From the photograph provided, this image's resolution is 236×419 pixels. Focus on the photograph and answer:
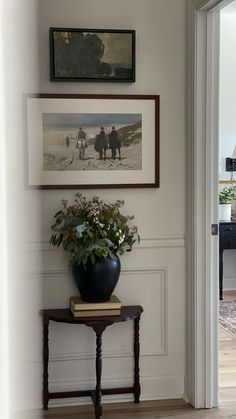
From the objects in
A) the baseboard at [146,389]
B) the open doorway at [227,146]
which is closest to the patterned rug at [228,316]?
the open doorway at [227,146]

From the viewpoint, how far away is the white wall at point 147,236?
2.74m

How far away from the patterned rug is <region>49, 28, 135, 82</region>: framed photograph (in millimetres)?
2358

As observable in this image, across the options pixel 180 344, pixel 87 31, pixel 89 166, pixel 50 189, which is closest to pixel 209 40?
pixel 87 31

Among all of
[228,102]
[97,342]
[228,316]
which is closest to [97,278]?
[97,342]

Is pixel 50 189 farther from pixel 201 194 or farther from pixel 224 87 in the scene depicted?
pixel 224 87

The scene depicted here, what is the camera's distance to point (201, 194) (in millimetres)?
2740

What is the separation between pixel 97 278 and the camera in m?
2.52

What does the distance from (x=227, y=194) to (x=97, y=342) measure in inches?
124

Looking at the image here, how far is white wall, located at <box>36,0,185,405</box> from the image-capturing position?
274 cm

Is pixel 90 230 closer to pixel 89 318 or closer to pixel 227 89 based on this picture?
pixel 89 318

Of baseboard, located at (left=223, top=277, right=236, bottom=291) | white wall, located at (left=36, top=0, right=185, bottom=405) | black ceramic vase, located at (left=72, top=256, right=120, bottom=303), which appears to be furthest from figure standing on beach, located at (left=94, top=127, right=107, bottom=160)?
baseboard, located at (left=223, top=277, right=236, bottom=291)

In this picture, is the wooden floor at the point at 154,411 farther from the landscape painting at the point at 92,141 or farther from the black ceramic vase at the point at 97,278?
the landscape painting at the point at 92,141

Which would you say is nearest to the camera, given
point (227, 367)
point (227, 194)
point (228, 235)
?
point (227, 367)

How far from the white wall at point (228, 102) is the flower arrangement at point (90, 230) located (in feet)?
10.0
